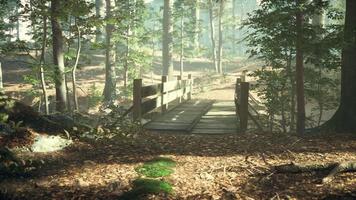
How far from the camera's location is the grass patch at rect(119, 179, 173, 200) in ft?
19.3

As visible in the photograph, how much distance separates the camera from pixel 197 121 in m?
14.1

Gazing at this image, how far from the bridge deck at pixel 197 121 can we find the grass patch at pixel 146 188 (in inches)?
229

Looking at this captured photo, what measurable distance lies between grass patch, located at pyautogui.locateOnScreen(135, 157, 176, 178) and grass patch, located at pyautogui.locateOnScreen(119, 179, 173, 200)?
48 centimetres

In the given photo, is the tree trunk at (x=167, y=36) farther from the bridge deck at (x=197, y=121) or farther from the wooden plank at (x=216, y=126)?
the wooden plank at (x=216, y=126)

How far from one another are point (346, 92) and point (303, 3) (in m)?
2.85

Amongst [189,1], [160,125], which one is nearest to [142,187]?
[160,125]

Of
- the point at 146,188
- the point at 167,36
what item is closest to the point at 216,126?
the point at 146,188

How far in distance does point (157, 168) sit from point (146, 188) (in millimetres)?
1259

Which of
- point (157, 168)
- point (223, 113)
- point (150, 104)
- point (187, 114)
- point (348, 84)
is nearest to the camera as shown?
point (157, 168)

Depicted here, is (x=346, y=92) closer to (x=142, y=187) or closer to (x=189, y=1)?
(x=142, y=187)

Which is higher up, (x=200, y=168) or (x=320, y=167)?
(x=320, y=167)

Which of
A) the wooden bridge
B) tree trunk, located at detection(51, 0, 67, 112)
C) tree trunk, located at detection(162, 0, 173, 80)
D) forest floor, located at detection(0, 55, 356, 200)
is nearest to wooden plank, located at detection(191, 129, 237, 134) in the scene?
the wooden bridge

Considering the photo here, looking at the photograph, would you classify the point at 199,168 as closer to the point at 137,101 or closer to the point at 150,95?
the point at 137,101

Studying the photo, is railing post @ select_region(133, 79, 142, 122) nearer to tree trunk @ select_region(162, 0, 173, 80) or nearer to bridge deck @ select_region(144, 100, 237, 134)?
bridge deck @ select_region(144, 100, 237, 134)
